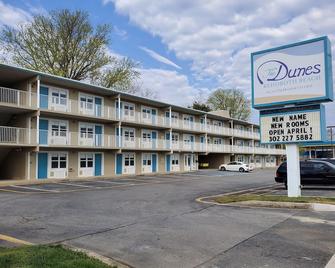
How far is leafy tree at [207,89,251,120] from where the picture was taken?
73625 millimetres

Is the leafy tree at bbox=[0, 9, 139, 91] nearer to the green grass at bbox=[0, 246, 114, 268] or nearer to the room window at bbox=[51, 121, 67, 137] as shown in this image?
the room window at bbox=[51, 121, 67, 137]

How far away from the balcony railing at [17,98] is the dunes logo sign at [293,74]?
55.1 ft

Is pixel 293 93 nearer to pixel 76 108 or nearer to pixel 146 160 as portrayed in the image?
pixel 76 108

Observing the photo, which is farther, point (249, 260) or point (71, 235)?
point (71, 235)

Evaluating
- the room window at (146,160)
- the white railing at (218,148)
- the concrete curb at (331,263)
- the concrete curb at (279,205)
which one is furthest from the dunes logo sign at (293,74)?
the white railing at (218,148)

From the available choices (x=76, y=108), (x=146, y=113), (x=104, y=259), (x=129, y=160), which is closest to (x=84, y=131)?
(x=76, y=108)

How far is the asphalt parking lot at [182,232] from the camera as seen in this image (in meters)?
6.00

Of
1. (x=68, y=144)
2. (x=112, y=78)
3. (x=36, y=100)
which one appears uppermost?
(x=112, y=78)

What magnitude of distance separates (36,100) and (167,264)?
72.2ft

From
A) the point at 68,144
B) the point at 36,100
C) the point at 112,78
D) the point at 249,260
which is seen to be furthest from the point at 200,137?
the point at 249,260

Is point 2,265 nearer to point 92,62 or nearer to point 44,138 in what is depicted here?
point 44,138

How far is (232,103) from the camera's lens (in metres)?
73.8

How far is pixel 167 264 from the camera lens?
5.62 metres

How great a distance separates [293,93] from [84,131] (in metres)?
20.4
